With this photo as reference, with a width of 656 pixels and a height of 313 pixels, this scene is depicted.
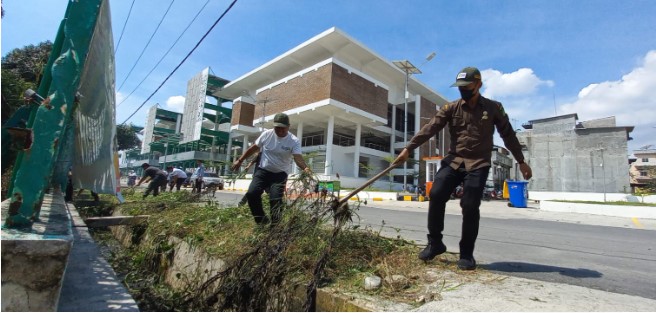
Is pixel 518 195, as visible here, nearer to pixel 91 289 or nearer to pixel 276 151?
pixel 276 151

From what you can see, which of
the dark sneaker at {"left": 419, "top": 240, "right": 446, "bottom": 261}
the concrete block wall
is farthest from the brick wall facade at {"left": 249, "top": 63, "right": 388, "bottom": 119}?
the dark sneaker at {"left": 419, "top": 240, "right": 446, "bottom": 261}

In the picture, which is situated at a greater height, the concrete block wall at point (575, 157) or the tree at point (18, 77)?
the concrete block wall at point (575, 157)

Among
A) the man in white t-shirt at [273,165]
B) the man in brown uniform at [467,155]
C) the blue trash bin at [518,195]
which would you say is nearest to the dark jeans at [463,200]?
the man in brown uniform at [467,155]

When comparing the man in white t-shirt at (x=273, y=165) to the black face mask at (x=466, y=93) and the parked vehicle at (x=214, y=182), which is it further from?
the black face mask at (x=466, y=93)

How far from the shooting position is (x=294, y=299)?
2197 millimetres

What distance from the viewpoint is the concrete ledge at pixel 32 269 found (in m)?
1.40

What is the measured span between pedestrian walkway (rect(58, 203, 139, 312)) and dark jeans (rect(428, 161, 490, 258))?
2.26 metres

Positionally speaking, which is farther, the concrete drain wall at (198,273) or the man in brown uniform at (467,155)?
the man in brown uniform at (467,155)

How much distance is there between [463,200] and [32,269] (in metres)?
2.79

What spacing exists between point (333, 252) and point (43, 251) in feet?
6.06

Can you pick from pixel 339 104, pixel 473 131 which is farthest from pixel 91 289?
pixel 339 104

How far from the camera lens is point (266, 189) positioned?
12.2ft

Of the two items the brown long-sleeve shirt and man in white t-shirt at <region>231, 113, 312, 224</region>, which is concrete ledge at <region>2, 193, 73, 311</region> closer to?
man in white t-shirt at <region>231, 113, 312, 224</region>

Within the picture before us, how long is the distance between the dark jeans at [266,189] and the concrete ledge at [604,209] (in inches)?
556
